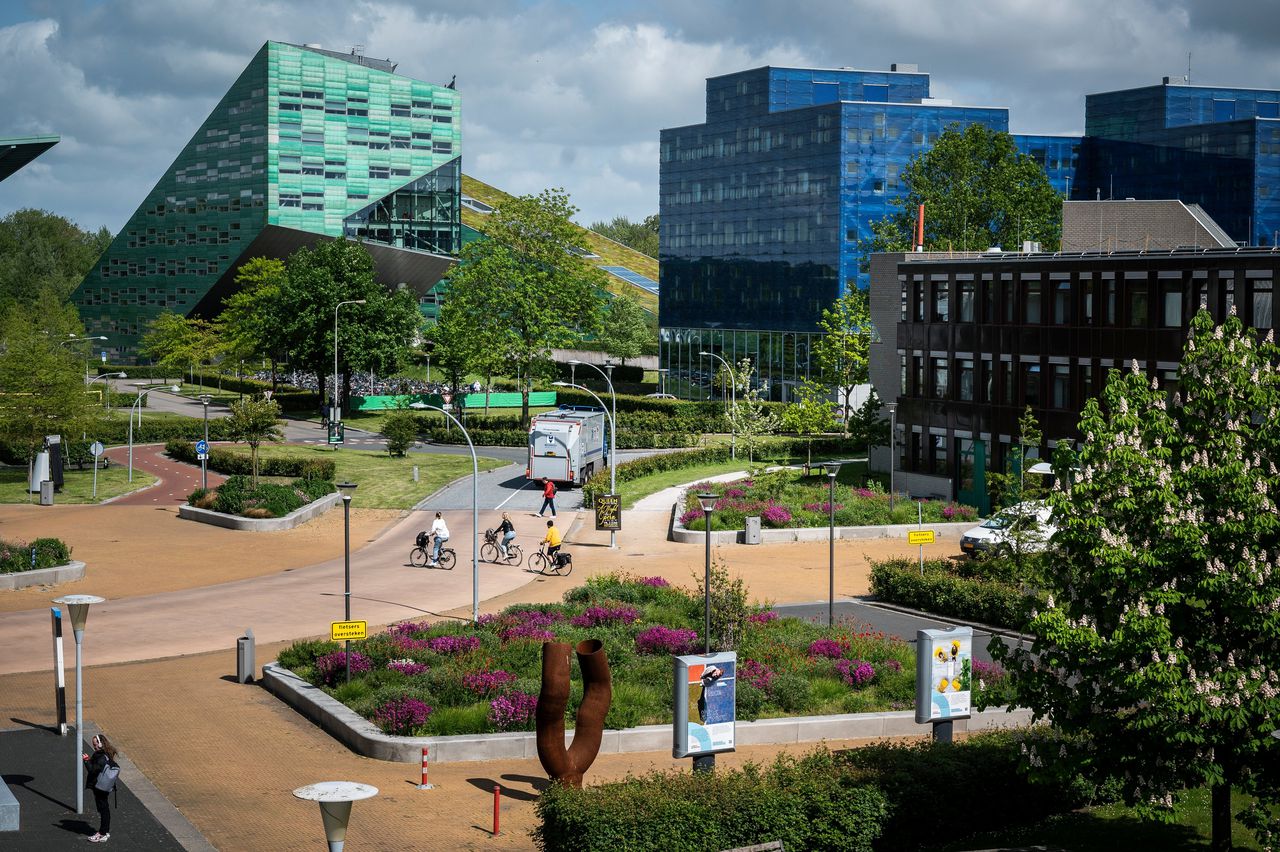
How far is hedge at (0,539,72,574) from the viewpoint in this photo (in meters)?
43.0

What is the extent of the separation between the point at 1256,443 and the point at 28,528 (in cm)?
4858

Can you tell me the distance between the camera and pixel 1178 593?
17641mm

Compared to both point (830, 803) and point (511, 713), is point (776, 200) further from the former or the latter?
point (830, 803)

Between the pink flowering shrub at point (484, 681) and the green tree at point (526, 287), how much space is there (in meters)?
58.1

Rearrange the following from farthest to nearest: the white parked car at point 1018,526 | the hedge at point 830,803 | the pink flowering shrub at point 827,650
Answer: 1. the white parked car at point 1018,526
2. the pink flowering shrub at point 827,650
3. the hedge at point 830,803

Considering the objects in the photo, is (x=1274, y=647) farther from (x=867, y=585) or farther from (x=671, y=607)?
(x=867, y=585)

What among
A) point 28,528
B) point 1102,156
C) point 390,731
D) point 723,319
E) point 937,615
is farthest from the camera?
point 1102,156

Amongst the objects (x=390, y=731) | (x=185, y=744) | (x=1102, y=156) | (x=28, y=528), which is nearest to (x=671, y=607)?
(x=390, y=731)

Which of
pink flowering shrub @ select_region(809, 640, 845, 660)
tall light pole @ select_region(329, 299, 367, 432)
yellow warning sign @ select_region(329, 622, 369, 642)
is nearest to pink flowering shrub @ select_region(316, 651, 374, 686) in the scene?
yellow warning sign @ select_region(329, 622, 369, 642)

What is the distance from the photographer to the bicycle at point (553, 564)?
45.7 m

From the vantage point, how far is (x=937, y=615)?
1565 inches

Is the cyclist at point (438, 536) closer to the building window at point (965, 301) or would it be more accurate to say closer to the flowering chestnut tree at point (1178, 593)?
the building window at point (965, 301)

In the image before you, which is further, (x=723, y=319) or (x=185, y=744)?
(x=723, y=319)

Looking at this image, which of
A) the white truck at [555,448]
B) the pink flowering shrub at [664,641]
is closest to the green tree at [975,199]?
the white truck at [555,448]
